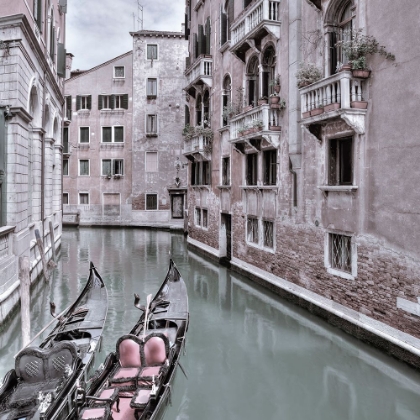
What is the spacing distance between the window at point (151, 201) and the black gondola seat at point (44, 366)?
72.9 ft

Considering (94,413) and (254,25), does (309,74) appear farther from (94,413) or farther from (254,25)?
(94,413)

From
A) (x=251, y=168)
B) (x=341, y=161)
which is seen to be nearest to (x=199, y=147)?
(x=251, y=168)

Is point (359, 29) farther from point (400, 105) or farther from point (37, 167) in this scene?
point (37, 167)

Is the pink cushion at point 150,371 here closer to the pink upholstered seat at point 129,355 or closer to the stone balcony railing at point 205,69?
the pink upholstered seat at point 129,355

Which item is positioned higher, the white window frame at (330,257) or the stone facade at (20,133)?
the stone facade at (20,133)

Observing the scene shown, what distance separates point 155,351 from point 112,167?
2279cm

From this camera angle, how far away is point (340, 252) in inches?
344

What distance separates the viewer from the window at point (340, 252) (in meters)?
8.49

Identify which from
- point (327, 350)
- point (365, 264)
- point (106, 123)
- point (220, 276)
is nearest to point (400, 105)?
point (365, 264)

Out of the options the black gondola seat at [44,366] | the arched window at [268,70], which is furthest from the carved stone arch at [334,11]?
the black gondola seat at [44,366]

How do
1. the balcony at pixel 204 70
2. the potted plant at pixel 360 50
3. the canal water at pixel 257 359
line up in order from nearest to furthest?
1. the canal water at pixel 257 359
2. the potted plant at pixel 360 50
3. the balcony at pixel 204 70

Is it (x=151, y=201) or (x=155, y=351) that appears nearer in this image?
(x=155, y=351)

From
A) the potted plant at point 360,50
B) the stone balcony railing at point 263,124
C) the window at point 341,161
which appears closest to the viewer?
the potted plant at point 360,50

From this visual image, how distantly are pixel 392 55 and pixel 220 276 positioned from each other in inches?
341
